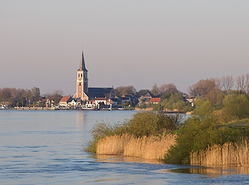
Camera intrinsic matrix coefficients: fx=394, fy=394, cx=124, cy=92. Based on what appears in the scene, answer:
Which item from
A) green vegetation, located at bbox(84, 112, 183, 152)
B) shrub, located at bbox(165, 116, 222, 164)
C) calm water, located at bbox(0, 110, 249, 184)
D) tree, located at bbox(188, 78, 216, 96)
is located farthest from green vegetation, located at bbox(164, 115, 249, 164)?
tree, located at bbox(188, 78, 216, 96)

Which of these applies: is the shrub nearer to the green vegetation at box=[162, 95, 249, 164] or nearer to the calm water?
the green vegetation at box=[162, 95, 249, 164]

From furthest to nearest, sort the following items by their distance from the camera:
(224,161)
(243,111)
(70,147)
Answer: (243,111) → (70,147) → (224,161)

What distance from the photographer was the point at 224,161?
2616 centimetres

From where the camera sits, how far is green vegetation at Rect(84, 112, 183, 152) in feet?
116

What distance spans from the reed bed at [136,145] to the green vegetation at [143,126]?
1.27 metres

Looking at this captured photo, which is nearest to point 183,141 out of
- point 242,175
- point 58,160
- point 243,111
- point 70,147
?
point 242,175

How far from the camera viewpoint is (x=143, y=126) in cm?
3578

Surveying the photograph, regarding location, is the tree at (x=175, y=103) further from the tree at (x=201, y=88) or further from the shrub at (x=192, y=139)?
the shrub at (x=192, y=139)

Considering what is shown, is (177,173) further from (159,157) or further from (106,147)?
(106,147)

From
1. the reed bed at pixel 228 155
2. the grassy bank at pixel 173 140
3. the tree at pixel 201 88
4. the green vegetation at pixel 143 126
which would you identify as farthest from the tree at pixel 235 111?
the tree at pixel 201 88

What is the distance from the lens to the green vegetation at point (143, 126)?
3534 cm

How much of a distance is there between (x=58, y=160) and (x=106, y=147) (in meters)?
4.25

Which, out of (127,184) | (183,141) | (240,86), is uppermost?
(240,86)

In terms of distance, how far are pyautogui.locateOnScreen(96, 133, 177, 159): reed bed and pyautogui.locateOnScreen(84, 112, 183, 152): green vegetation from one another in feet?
4.16
